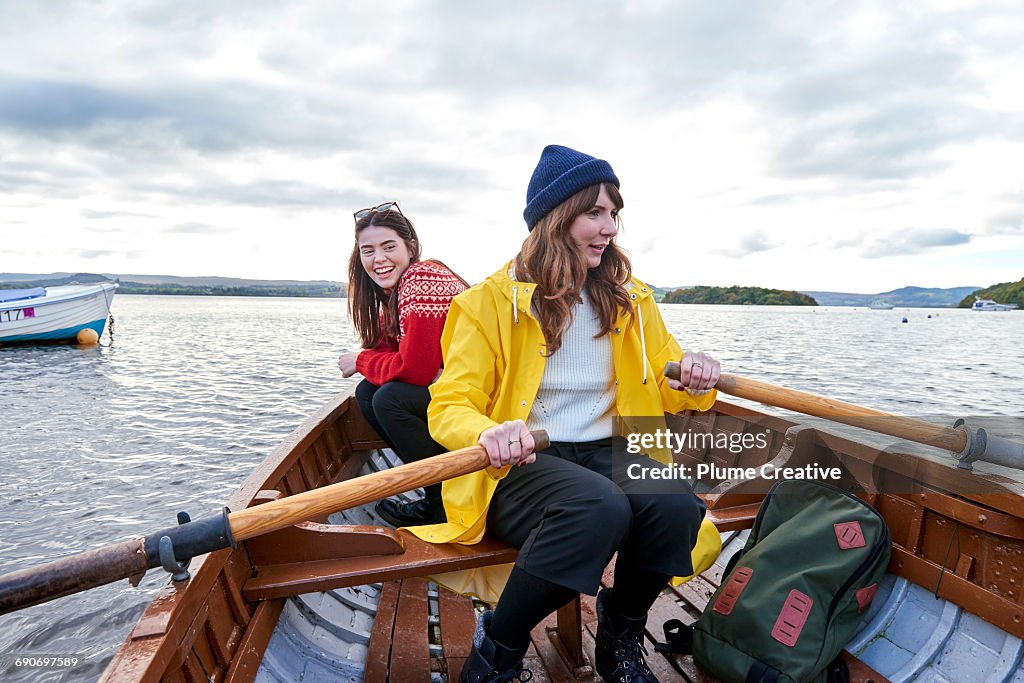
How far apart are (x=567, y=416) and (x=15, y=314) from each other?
93.8 ft

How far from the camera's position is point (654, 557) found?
2168 millimetres

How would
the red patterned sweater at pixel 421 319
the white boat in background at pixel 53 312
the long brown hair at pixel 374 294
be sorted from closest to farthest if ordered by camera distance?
1. the red patterned sweater at pixel 421 319
2. the long brown hair at pixel 374 294
3. the white boat in background at pixel 53 312

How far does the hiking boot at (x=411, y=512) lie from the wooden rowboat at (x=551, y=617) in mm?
558

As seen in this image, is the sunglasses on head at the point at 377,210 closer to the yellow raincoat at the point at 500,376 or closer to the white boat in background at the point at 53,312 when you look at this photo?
the yellow raincoat at the point at 500,376

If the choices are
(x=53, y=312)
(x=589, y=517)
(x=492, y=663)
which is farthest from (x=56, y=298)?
(x=589, y=517)

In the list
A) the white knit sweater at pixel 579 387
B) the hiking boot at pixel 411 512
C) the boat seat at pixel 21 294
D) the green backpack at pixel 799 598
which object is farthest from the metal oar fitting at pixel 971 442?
the boat seat at pixel 21 294

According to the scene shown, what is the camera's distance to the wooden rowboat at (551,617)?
7.36 feet

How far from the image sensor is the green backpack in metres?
2.34

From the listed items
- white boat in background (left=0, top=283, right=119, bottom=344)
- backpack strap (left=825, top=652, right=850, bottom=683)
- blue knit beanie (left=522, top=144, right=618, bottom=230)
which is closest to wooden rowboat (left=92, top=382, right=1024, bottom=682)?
backpack strap (left=825, top=652, right=850, bottom=683)

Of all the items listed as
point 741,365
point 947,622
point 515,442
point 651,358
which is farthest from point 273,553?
point 741,365

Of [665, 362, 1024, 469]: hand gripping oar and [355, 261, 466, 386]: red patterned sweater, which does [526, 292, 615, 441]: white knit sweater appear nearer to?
[665, 362, 1024, 469]: hand gripping oar

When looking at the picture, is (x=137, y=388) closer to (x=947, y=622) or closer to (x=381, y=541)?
(x=381, y=541)

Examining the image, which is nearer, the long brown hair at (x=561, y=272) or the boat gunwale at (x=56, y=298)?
the long brown hair at (x=561, y=272)

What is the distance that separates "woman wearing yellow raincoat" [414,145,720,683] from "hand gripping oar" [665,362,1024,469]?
0.17 m
